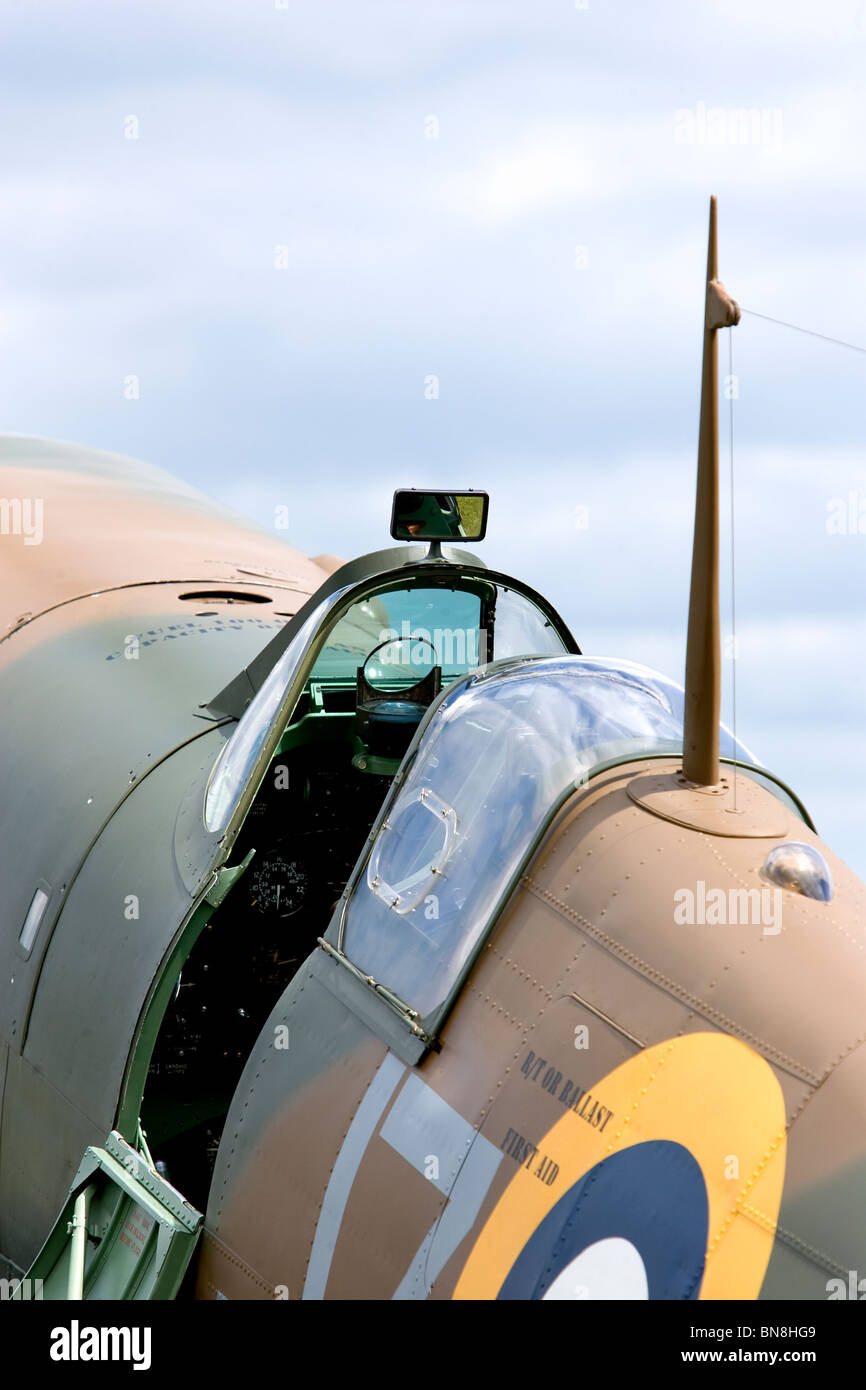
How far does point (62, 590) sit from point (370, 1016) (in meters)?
5.06

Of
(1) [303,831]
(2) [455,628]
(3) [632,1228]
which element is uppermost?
(2) [455,628]

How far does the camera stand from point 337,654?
33.5 ft

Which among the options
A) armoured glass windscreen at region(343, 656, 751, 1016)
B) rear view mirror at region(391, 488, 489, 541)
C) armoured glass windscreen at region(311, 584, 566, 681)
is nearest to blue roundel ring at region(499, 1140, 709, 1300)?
armoured glass windscreen at region(343, 656, 751, 1016)

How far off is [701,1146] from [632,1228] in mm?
328

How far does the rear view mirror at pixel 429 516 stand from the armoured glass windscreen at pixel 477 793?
4.74 ft

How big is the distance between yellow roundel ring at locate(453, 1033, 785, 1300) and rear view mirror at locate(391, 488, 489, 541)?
139 inches

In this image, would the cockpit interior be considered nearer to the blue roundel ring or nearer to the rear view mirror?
the rear view mirror

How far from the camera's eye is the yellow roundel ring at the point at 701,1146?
5141 millimetres

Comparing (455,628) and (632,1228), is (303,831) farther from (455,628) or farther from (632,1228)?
(632,1228)

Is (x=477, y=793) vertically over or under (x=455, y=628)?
under

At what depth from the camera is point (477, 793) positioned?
259 inches

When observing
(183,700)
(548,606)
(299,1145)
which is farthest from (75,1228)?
(548,606)

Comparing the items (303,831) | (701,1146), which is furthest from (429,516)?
(701,1146)

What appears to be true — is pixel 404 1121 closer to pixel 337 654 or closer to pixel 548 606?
pixel 548 606
